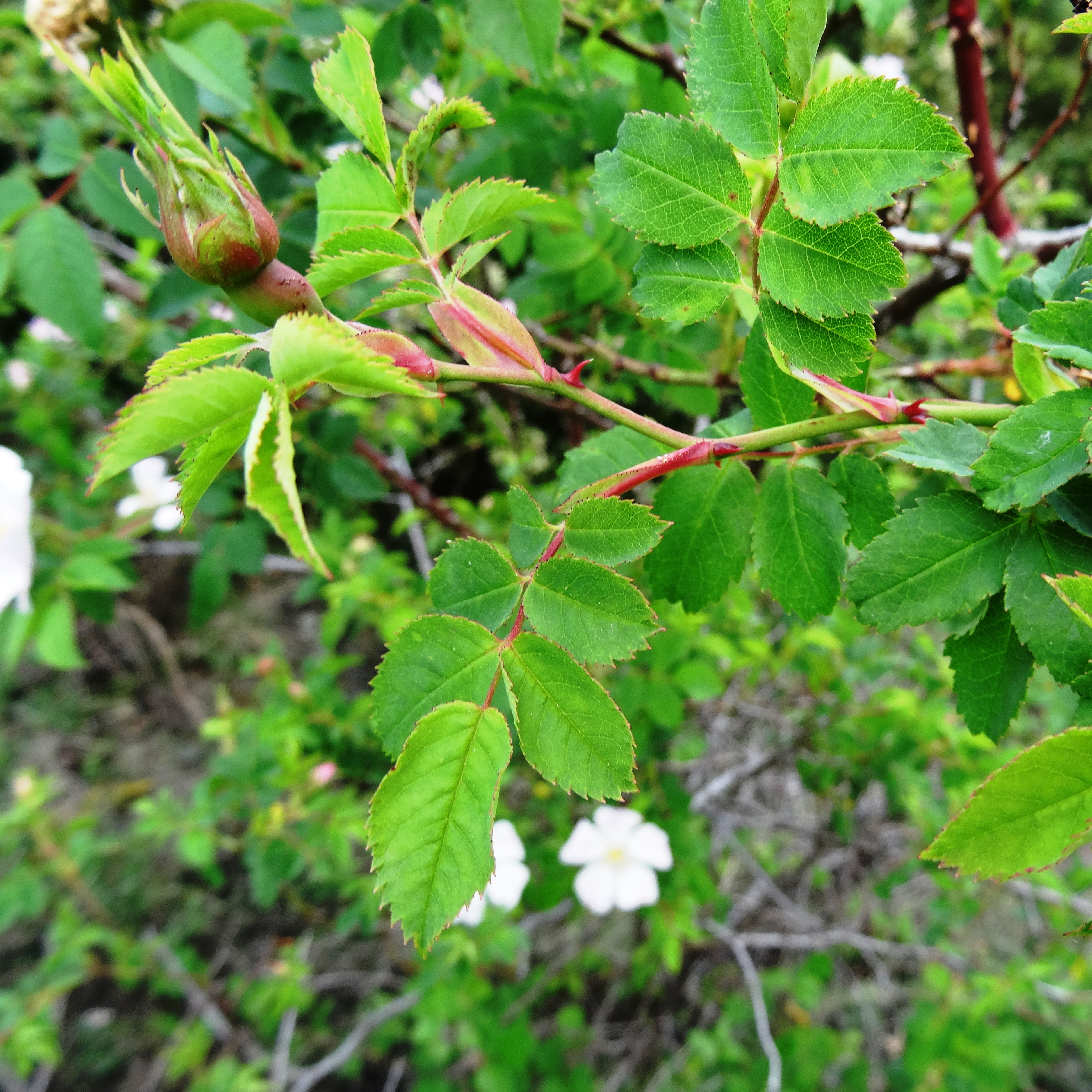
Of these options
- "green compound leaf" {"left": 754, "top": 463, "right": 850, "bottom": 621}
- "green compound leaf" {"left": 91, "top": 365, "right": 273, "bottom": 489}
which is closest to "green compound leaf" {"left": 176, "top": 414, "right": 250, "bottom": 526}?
"green compound leaf" {"left": 91, "top": 365, "right": 273, "bottom": 489}

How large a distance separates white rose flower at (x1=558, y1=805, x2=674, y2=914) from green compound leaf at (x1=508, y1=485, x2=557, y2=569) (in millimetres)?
884

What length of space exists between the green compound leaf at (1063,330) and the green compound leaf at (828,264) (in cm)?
9

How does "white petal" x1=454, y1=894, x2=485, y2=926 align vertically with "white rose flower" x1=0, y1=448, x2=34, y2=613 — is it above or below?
below

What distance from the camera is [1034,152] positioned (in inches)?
35.9

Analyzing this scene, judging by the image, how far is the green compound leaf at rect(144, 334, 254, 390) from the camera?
Answer: 1.17 feet

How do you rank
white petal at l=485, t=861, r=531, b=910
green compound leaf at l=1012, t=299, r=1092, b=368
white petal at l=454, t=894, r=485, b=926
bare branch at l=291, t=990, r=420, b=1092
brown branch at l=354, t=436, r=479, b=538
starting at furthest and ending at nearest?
bare branch at l=291, t=990, r=420, b=1092 < brown branch at l=354, t=436, r=479, b=538 < white petal at l=485, t=861, r=531, b=910 < white petal at l=454, t=894, r=485, b=926 < green compound leaf at l=1012, t=299, r=1092, b=368

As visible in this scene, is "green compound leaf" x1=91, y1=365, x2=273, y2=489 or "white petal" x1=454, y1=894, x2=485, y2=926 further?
"white petal" x1=454, y1=894, x2=485, y2=926

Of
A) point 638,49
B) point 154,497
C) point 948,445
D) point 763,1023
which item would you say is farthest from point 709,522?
point 763,1023

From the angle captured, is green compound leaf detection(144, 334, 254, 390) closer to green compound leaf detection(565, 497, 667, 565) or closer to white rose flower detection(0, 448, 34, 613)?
green compound leaf detection(565, 497, 667, 565)

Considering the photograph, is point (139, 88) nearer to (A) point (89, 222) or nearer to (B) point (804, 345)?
(B) point (804, 345)

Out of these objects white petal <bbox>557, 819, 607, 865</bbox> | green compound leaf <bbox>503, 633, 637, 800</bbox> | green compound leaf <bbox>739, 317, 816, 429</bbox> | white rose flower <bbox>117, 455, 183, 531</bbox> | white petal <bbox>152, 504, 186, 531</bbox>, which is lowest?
white petal <bbox>557, 819, 607, 865</bbox>

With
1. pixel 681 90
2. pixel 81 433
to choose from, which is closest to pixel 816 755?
pixel 681 90

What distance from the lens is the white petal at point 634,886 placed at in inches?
48.5

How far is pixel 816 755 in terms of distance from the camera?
1.69 meters
